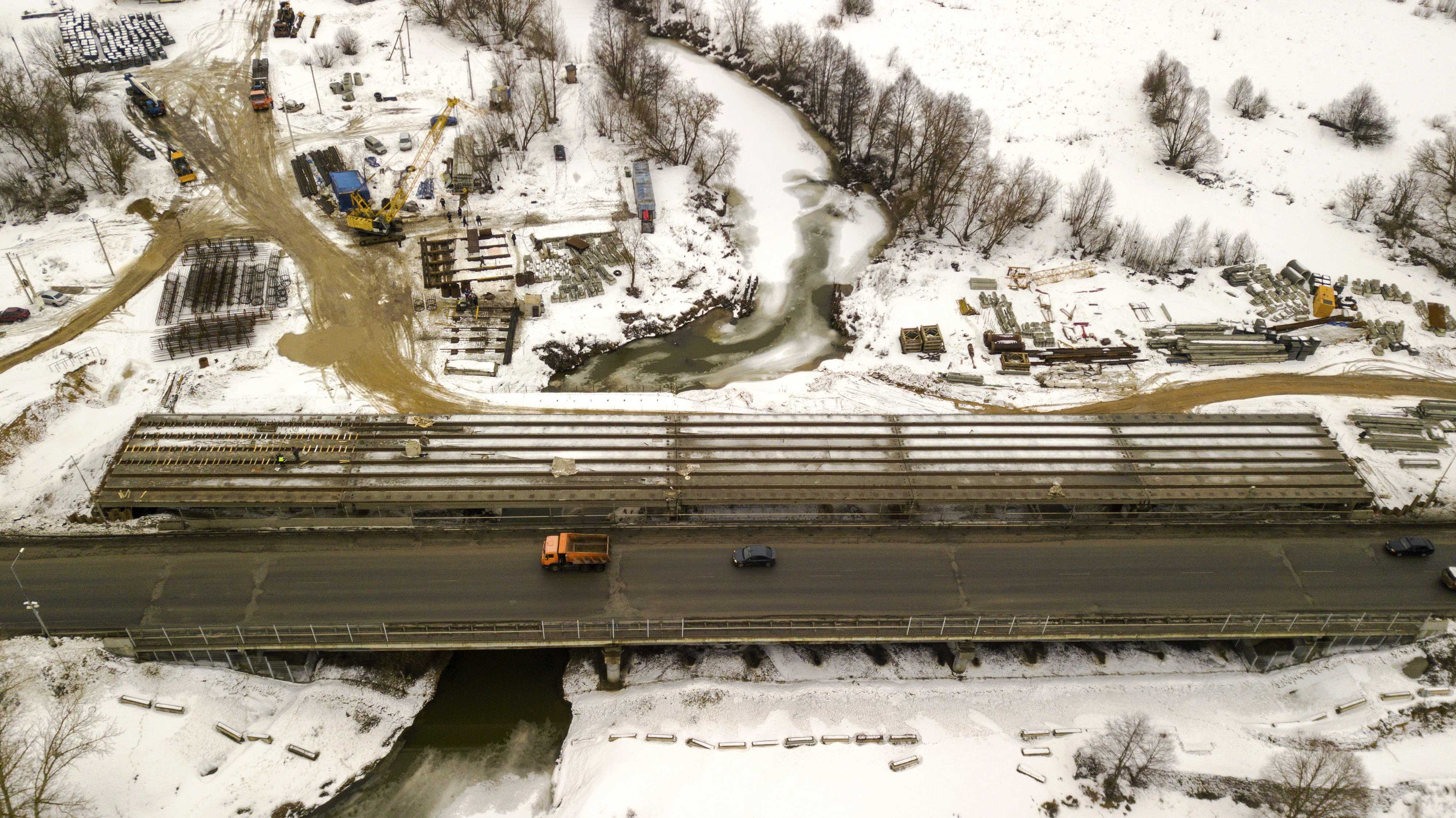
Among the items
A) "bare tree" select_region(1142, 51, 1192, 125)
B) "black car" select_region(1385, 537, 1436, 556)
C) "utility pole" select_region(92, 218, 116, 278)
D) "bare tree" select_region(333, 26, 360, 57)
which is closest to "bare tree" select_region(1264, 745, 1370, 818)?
"black car" select_region(1385, 537, 1436, 556)

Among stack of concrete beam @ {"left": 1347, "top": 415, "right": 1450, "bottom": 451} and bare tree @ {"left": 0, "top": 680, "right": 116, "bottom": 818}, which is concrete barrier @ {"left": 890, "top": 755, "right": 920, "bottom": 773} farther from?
stack of concrete beam @ {"left": 1347, "top": 415, "right": 1450, "bottom": 451}

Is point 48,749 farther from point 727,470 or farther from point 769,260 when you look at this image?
point 769,260

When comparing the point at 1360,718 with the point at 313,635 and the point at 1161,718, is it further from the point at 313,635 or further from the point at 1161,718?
the point at 313,635

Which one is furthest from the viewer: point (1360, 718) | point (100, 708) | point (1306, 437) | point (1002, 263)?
point (1002, 263)

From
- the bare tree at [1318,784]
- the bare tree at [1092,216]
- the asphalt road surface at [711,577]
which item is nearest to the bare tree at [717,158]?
the bare tree at [1092,216]

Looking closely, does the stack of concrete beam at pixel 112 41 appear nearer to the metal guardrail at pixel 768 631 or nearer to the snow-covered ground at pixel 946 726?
the metal guardrail at pixel 768 631

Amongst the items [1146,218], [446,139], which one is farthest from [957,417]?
[446,139]
